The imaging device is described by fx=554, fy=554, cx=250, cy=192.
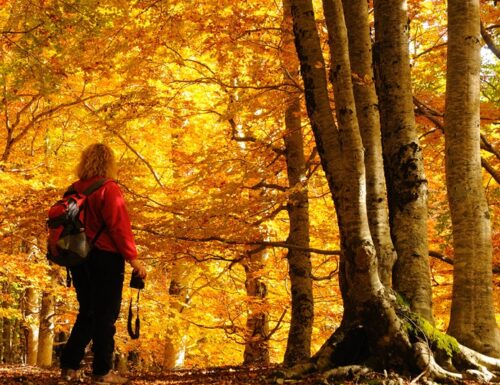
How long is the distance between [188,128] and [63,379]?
9.14 meters

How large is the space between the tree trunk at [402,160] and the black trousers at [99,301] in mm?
2425

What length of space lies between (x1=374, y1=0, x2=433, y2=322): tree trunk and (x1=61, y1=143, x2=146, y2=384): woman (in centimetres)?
234

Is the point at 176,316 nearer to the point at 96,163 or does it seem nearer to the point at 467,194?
the point at 467,194

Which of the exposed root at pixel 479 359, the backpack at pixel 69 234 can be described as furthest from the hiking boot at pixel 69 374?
the exposed root at pixel 479 359

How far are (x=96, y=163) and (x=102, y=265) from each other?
2.54 ft

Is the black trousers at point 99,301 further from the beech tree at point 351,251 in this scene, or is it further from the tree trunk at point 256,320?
the tree trunk at point 256,320

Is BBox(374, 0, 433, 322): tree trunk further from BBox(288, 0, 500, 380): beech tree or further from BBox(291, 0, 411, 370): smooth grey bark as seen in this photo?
BBox(291, 0, 411, 370): smooth grey bark

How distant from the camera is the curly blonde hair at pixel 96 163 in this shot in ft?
13.7

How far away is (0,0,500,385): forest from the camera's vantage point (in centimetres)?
434

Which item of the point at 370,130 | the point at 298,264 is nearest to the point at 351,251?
the point at 370,130

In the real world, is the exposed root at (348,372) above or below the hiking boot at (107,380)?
above

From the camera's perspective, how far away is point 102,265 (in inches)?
158

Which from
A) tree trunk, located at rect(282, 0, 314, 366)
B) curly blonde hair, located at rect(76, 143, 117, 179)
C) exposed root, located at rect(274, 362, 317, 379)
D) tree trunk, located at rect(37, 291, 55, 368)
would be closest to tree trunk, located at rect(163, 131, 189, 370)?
tree trunk, located at rect(37, 291, 55, 368)

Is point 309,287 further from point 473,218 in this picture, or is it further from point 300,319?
point 473,218
